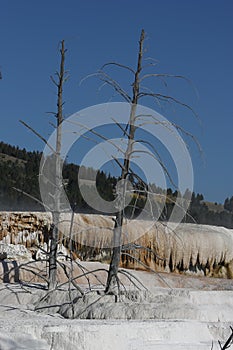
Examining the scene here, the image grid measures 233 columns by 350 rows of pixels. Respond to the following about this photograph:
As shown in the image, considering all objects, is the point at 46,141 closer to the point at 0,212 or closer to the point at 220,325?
the point at 220,325

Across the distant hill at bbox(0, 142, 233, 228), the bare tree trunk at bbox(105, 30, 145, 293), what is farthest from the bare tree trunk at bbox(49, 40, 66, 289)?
the bare tree trunk at bbox(105, 30, 145, 293)

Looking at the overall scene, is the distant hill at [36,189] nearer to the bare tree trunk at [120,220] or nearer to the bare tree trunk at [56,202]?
the bare tree trunk at [56,202]

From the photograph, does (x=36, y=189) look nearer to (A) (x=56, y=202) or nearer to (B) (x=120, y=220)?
(A) (x=56, y=202)

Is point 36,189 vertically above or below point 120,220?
above

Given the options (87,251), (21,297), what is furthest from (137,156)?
(87,251)

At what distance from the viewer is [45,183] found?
416 inches

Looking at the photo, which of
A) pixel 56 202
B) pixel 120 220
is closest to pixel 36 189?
pixel 56 202

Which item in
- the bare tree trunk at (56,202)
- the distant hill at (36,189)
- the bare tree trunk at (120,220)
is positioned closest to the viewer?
the bare tree trunk at (120,220)

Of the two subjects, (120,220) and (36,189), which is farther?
(36,189)

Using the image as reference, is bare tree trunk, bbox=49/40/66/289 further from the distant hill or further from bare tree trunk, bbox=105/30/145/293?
bare tree trunk, bbox=105/30/145/293

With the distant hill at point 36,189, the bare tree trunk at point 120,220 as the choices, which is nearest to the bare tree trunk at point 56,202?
the distant hill at point 36,189

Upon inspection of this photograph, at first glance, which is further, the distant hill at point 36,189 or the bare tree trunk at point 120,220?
the distant hill at point 36,189

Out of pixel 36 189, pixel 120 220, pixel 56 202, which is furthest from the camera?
pixel 36 189

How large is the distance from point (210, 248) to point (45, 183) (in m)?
6.89
